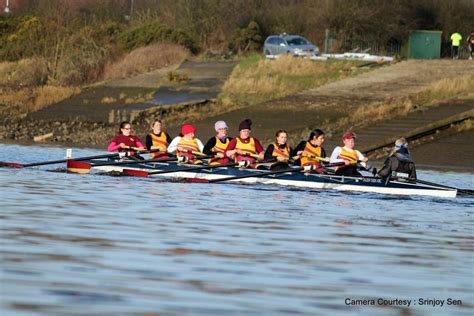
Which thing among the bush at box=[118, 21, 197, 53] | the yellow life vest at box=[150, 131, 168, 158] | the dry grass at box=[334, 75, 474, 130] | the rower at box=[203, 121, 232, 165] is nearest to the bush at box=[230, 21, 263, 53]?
the bush at box=[118, 21, 197, 53]

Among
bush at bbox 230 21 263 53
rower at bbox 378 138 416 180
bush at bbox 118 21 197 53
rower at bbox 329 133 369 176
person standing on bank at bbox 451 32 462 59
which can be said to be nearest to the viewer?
rower at bbox 378 138 416 180

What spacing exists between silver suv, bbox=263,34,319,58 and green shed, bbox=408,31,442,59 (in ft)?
19.0

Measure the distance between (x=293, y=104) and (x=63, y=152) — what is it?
10255 mm

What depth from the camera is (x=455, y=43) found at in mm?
57188

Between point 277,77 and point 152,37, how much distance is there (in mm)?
15627

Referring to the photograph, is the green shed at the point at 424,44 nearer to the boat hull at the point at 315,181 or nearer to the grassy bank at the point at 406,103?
the grassy bank at the point at 406,103

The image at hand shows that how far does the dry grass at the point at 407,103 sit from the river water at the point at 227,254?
17.8m

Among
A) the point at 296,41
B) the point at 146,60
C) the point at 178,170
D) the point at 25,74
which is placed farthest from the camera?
the point at 296,41

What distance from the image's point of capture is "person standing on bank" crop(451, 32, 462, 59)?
56978mm

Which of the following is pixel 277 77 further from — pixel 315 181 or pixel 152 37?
pixel 315 181

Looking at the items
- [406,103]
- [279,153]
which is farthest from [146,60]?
[279,153]

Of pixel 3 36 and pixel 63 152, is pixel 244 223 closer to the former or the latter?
pixel 63 152

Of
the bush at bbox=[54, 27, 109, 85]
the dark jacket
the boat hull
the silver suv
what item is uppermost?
the silver suv

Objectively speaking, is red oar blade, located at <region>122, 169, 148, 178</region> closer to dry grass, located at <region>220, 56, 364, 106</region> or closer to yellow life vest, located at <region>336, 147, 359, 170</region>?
yellow life vest, located at <region>336, 147, 359, 170</region>
